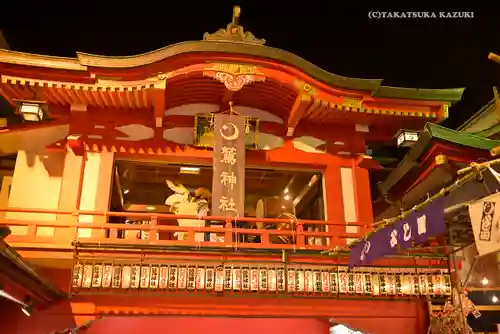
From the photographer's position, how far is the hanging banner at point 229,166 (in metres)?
9.59

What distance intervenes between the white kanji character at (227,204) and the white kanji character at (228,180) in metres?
0.26

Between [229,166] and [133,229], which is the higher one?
[229,166]

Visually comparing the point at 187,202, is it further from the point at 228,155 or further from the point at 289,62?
the point at 289,62

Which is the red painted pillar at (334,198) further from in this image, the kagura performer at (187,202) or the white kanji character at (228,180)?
the kagura performer at (187,202)

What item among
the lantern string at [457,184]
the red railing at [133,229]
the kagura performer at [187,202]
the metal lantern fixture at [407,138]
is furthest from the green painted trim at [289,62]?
the lantern string at [457,184]

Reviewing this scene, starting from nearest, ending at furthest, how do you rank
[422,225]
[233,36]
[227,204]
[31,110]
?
[422,225] < [227,204] < [31,110] < [233,36]

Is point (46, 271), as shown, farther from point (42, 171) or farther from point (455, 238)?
point (455, 238)

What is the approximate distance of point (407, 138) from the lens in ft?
35.7

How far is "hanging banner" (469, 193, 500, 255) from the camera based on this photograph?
4.83 metres

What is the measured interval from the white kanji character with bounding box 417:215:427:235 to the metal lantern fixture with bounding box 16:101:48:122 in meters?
7.89

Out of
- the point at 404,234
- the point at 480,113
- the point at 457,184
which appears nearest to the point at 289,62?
the point at 404,234

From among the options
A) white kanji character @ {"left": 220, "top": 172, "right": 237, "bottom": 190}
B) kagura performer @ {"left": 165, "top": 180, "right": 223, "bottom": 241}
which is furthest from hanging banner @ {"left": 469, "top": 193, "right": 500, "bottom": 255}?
kagura performer @ {"left": 165, "top": 180, "right": 223, "bottom": 241}

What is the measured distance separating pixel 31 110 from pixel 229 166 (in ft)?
14.0

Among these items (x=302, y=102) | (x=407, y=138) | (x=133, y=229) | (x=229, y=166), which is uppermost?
(x=302, y=102)
